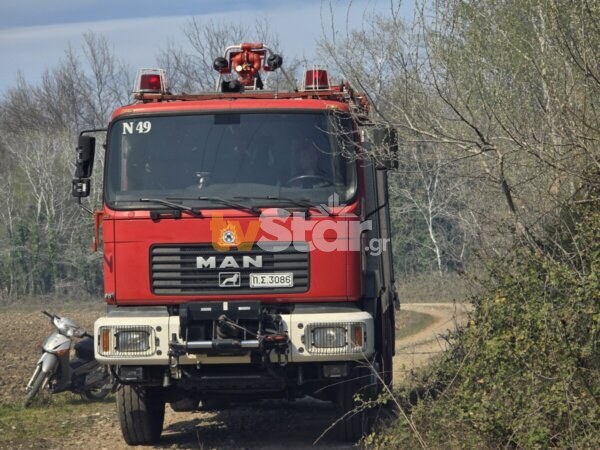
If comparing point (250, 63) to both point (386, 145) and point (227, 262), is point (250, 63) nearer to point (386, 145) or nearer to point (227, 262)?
point (386, 145)

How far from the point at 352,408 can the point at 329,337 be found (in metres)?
1.01

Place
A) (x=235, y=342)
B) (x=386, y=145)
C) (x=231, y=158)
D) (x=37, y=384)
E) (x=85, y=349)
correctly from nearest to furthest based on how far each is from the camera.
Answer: (x=235, y=342) < (x=231, y=158) < (x=386, y=145) < (x=37, y=384) < (x=85, y=349)

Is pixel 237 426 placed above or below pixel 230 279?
below

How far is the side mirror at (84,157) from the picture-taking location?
9.44 metres

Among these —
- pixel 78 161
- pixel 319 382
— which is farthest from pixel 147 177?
pixel 319 382

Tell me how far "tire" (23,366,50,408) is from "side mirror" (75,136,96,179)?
2.87 m

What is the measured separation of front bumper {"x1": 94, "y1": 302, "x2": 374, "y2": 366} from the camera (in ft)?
27.7

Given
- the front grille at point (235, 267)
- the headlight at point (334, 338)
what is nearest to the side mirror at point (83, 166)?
the front grille at point (235, 267)

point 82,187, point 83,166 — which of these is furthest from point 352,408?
point 83,166

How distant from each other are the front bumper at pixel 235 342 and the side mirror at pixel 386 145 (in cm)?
141

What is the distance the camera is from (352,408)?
9156mm

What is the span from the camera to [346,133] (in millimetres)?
8891

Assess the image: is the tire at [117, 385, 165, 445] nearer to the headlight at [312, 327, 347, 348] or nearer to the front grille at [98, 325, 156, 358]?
the front grille at [98, 325, 156, 358]

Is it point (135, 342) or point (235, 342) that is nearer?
point (235, 342)
